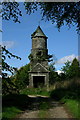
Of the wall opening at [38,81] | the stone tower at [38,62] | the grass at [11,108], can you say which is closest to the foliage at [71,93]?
the grass at [11,108]

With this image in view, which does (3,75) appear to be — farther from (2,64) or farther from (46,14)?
(46,14)

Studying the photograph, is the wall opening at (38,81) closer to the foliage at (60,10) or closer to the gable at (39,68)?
the gable at (39,68)

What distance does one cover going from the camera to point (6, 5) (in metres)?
15.1

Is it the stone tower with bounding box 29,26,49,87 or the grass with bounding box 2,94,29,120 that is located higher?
the stone tower with bounding box 29,26,49,87

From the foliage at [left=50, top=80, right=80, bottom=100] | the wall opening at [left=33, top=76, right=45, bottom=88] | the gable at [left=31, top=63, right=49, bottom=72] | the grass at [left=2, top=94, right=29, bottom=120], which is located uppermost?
the gable at [left=31, top=63, right=49, bottom=72]

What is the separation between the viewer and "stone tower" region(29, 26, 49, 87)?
143 ft

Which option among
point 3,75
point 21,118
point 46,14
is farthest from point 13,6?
point 21,118

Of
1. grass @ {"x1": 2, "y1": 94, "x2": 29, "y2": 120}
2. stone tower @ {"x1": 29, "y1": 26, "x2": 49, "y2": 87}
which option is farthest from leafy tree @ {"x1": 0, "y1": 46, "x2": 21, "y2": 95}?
stone tower @ {"x1": 29, "y1": 26, "x2": 49, "y2": 87}

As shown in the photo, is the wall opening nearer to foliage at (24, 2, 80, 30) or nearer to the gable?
the gable

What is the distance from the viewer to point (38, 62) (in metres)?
44.6

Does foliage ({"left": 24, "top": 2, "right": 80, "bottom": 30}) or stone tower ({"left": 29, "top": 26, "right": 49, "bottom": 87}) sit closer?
foliage ({"left": 24, "top": 2, "right": 80, "bottom": 30})

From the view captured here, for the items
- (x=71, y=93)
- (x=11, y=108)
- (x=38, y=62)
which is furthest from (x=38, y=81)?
(x=11, y=108)

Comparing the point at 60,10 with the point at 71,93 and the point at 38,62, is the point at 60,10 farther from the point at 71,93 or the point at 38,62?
the point at 38,62

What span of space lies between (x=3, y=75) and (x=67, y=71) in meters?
53.6
